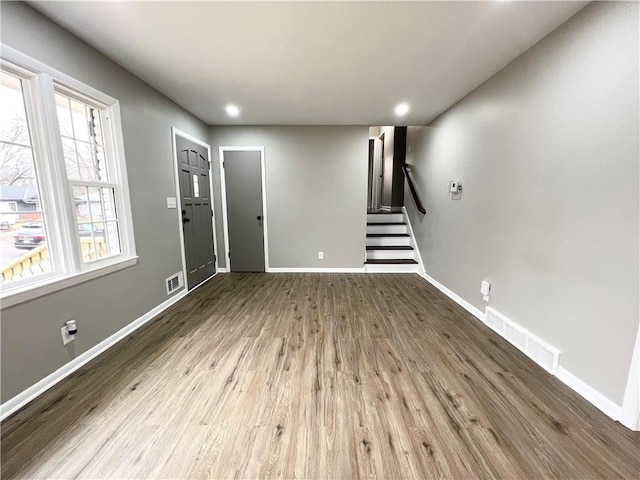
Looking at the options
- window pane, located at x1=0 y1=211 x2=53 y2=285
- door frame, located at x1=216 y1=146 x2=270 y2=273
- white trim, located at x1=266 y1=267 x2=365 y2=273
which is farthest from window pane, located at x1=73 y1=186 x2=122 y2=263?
white trim, located at x1=266 y1=267 x2=365 y2=273

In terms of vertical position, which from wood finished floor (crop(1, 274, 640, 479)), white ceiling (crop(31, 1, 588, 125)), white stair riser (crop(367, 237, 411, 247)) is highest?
white ceiling (crop(31, 1, 588, 125))

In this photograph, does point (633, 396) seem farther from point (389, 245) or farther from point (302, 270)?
point (302, 270)

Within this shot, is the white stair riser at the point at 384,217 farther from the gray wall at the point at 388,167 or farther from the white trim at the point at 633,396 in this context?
the white trim at the point at 633,396

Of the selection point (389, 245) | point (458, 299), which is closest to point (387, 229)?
point (389, 245)

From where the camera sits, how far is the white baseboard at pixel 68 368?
56.6 inches

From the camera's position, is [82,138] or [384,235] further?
[384,235]

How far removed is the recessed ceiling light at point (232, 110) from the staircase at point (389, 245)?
296 cm

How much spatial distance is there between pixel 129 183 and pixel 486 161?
3.53 metres

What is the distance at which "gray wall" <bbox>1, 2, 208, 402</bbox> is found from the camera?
4.85 ft

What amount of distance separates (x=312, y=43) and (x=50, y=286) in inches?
99.9

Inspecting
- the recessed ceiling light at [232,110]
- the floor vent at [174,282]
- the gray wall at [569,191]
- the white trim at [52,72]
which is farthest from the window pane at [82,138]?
the gray wall at [569,191]

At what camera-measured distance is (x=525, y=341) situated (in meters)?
1.99

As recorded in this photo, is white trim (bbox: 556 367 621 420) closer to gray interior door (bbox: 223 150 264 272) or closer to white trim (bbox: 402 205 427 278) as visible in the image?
white trim (bbox: 402 205 427 278)

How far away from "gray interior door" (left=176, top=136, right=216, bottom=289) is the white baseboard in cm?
93
